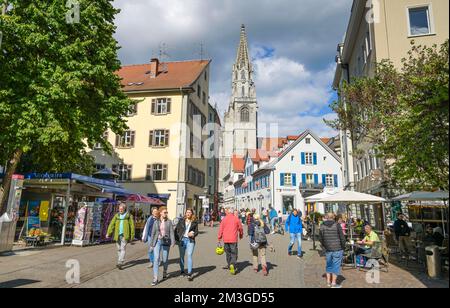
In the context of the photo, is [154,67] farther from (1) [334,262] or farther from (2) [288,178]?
(1) [334,262]

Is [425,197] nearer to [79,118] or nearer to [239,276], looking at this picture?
[239,276]

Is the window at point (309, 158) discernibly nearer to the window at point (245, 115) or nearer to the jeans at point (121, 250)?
the jeans at point (121, 250)

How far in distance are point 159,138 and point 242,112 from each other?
74752 millimetres

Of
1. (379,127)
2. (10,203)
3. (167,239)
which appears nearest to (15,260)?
(10,203)

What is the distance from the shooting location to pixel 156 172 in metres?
35.9

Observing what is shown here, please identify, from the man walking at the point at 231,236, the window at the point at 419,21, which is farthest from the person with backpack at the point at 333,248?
the window at the point at 419,21

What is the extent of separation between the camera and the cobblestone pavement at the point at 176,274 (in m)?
8.80

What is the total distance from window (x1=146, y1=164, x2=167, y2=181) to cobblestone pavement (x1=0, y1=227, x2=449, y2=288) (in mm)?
21393

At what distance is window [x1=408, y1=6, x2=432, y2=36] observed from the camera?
2078 centimetres

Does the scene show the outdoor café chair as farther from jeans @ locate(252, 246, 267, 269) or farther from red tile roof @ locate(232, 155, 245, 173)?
red tile roof @ locate(232, 155, 245, 173)

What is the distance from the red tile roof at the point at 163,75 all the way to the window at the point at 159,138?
4.68 metres

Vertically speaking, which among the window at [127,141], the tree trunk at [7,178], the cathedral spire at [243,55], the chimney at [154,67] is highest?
the cathedral spire at [243,55]

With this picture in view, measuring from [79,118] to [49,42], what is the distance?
3837mm
